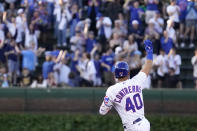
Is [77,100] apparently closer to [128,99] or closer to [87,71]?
[87,71]

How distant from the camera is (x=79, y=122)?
51.2ft

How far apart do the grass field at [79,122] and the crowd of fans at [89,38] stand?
6.06 ft

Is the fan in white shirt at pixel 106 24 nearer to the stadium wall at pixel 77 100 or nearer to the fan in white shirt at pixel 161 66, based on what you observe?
the fan in white shirt at pixel 161 66

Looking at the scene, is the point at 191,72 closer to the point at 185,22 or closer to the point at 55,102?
the point at 185,22

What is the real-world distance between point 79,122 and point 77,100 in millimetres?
730

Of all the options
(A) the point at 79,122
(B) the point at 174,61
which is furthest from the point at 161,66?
(A) the point at 79,122

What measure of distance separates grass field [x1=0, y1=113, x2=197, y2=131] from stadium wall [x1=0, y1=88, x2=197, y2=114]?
12.4 inches

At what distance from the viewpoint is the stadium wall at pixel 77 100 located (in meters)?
15.7

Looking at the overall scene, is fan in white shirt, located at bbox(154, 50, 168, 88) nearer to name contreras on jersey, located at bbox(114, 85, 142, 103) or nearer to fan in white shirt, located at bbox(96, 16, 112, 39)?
fan in white shirt, located at bbox(96, 16, 112, 39)

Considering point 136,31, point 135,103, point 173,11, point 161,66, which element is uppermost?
point 173,11

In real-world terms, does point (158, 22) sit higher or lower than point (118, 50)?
higher

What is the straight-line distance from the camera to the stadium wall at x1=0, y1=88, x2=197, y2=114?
15695 millimetres

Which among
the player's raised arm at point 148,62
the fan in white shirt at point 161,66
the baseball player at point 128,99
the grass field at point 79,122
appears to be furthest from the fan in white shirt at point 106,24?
the baseball player at point 128,99

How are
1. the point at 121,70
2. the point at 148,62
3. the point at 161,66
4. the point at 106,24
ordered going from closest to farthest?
the point at 121,70 < the point at 148,62 < the point at 161,66 < the point at 106,24
